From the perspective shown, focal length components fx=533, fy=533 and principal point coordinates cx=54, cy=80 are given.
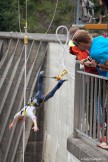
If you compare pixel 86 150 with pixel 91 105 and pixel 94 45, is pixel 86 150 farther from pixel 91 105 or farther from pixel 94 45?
pixel 94 45

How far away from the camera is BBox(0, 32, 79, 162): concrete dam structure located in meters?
10.5

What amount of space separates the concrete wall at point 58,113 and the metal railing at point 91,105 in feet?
16.8

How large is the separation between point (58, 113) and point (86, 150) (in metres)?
7.24

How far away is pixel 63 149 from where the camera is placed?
34.0ft

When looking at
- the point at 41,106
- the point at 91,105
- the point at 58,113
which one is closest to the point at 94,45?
the point at 91,105

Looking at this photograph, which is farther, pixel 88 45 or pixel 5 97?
pixel 5 97

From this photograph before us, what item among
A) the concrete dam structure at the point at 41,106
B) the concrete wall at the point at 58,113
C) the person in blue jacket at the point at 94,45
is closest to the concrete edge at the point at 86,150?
the person in blue jacket at the point at 94,45

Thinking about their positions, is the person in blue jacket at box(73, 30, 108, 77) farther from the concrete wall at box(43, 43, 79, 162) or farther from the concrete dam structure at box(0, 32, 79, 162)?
the concrete dam structure at box(0, 32, 79, 162)

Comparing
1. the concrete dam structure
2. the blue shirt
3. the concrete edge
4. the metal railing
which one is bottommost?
the concrete dam structure

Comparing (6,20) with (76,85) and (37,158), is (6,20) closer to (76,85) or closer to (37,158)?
(37,158)

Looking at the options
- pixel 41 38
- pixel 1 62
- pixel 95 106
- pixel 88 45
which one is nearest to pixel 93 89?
pixel 95 106

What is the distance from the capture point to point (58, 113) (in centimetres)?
1112

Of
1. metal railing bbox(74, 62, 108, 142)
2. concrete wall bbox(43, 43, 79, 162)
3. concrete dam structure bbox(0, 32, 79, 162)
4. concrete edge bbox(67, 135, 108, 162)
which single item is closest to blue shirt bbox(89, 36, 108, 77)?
metal railing bbox(74, 62, 108, 142)

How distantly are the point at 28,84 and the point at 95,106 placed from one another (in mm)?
9266
